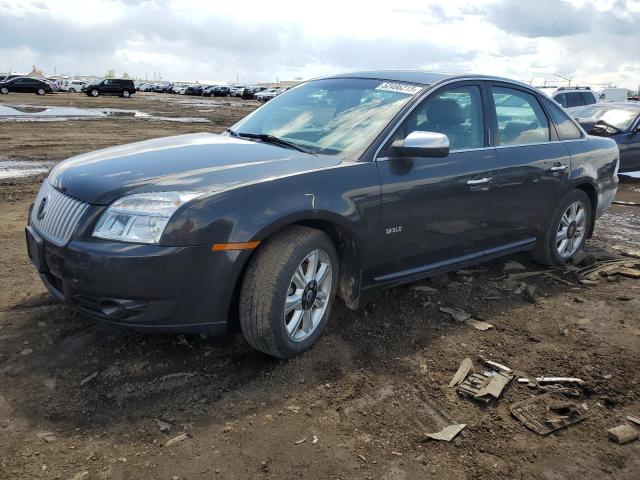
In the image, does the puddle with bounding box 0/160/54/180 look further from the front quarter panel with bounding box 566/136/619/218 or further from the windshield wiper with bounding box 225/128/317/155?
the front quarter panel with bounding box 566/136/619/218

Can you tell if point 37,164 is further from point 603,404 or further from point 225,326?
point 603,404

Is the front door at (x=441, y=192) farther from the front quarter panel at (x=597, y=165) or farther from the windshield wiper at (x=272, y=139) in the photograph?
the front quarter panel at (x=597, y=165)

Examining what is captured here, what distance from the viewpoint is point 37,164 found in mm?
10797

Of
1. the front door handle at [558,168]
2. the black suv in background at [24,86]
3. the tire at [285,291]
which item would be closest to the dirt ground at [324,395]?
the tire at [285,291]

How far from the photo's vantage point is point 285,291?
326cm

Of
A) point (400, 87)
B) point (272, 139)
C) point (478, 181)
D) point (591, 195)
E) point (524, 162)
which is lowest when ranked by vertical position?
point (591, 195)

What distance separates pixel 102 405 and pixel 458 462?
1.79 m

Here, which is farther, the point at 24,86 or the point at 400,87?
the point at 24,86

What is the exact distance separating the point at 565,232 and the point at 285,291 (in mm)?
3428

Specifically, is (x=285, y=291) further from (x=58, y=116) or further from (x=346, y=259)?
(x=58, y=116)

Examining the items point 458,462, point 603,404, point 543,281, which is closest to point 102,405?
point 458,462

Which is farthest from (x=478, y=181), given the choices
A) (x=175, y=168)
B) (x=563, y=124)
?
(x=175, y=168)

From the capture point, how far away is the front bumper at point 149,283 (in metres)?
2.96

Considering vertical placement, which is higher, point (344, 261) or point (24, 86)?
point (24, 86)
